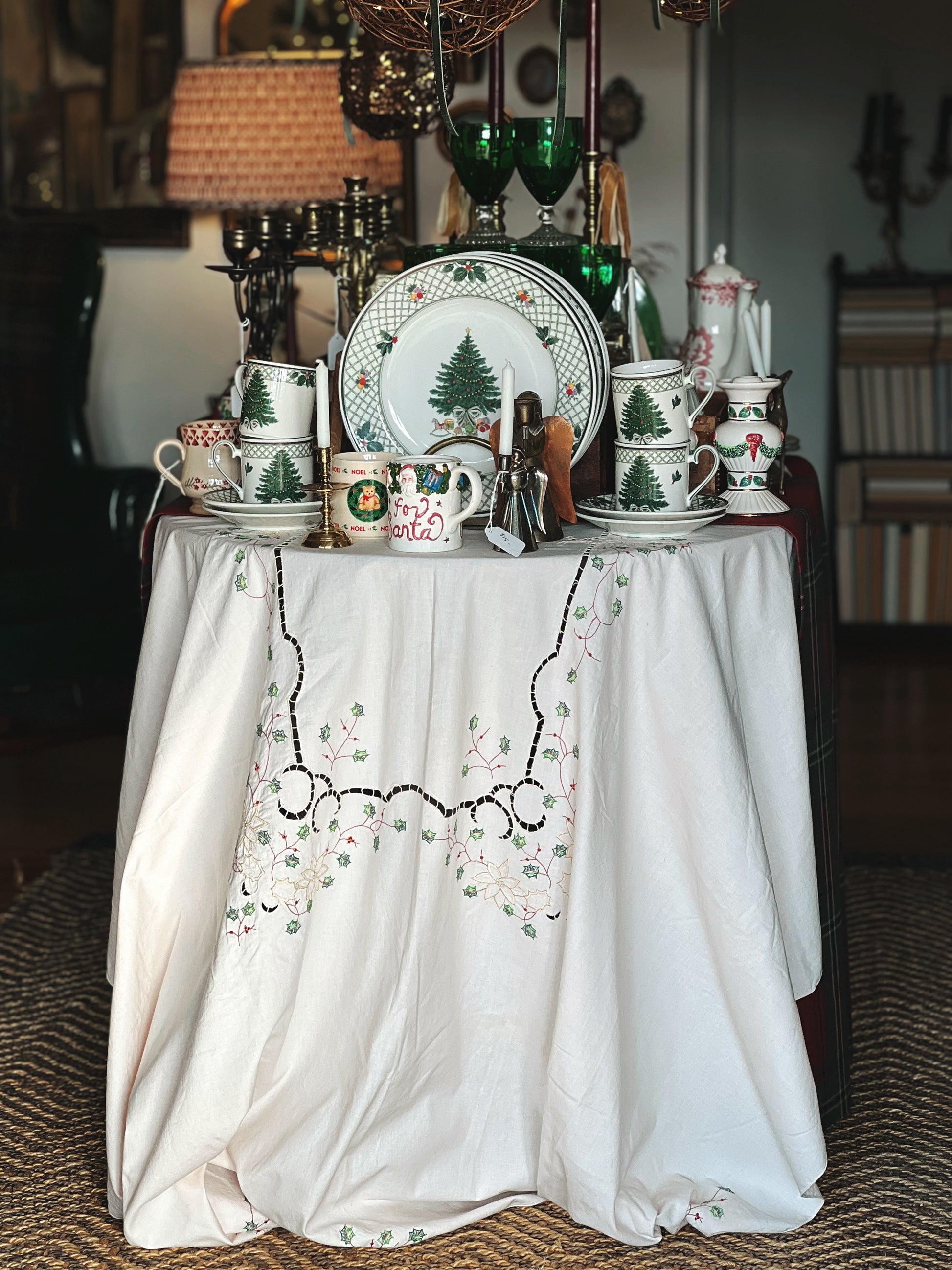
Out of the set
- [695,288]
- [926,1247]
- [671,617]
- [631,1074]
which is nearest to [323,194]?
[695,288]

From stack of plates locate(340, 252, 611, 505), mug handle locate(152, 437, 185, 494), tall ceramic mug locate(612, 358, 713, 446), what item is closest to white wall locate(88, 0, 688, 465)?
mug handle locate(152, 437, 185, 494)

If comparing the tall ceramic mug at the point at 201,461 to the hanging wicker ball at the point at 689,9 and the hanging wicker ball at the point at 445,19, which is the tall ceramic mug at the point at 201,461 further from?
the hanging wicker ball at the point at 689,9

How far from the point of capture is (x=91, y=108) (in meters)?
4.12

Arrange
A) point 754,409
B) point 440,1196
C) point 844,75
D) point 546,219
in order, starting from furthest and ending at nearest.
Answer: point 844,75 → point 546,219 → point 754,409 → point 440,1196

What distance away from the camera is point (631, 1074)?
1.52 meters

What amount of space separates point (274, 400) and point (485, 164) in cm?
45

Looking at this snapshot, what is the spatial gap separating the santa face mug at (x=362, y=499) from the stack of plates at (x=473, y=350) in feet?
0.34

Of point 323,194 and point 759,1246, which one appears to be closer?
point 759,1246

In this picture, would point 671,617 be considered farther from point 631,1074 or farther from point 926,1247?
point 926,1247

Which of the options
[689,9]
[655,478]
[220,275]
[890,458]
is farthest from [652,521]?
[890,458]

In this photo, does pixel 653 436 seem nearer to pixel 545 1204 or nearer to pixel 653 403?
pixel 653 403

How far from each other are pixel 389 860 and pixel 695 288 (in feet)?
3.36

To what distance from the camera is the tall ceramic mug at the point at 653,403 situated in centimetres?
157

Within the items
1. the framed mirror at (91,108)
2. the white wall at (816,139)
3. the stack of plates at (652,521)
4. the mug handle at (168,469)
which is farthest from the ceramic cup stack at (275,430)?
the white wall at (816,139)
